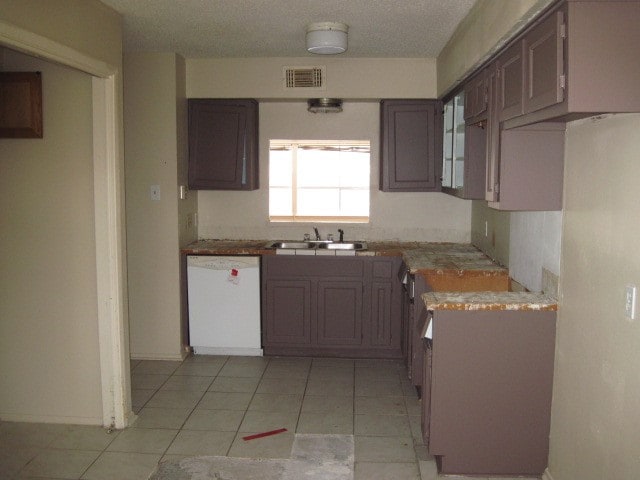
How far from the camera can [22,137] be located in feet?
11.2

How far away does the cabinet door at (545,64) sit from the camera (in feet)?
6.87

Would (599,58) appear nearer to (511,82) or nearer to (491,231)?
(511,82)

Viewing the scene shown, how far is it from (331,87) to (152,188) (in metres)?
1.57

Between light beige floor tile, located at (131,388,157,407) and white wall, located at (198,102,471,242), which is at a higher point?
white wall, located at (198,102,471,242)

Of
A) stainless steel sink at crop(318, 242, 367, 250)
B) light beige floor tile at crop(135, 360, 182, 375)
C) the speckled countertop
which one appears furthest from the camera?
stainless steel sink at crop(318, 242, 367, 250)

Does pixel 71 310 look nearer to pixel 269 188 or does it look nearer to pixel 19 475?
pixel 19 475

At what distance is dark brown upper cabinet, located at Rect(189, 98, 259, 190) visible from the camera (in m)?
4.90

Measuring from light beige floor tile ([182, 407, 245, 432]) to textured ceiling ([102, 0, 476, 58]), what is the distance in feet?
7.64

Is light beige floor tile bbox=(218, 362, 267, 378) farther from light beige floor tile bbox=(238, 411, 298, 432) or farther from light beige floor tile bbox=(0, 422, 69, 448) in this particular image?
light beige floor tile bbox=(0, 422, 69, 448)

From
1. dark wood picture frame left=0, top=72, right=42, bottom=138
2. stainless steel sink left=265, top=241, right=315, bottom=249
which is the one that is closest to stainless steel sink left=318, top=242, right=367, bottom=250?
stainless steel sink left=265, top=241, right=315, bottom=249

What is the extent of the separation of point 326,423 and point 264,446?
17.9 inches

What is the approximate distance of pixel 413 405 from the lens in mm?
3908

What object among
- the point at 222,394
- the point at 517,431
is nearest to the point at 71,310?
the point at 222,394

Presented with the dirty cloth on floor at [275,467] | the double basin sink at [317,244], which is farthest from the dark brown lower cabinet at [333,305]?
the dirty cloth on floor at [275,467]
